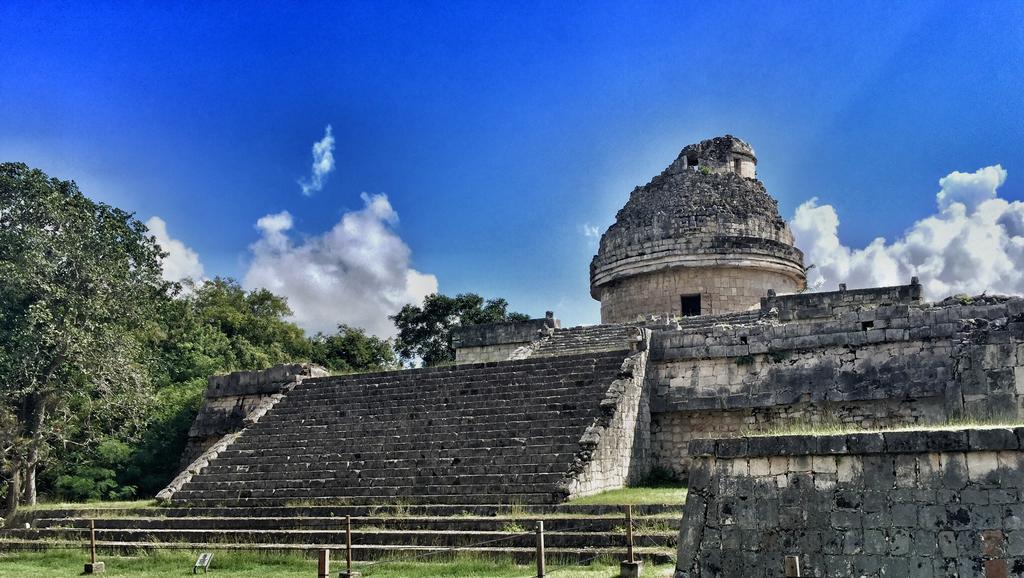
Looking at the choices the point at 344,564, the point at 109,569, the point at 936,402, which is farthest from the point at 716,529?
the point at 109,569

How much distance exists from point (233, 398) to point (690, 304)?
38.1ft

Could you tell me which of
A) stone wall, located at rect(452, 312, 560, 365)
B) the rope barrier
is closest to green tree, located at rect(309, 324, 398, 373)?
stone wall, located at rect(452, 312, 560, 365)

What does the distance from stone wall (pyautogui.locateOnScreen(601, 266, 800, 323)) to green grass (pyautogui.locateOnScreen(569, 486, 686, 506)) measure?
367 inches

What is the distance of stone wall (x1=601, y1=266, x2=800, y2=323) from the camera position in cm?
2416

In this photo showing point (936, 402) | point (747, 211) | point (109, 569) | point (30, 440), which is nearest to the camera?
point (109, 569)

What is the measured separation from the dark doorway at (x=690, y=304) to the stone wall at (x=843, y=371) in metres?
7.20

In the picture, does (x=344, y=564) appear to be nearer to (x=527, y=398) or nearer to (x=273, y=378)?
(x=527, y=398)

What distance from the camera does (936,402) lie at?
48.7 ft

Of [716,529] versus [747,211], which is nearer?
[716,529]

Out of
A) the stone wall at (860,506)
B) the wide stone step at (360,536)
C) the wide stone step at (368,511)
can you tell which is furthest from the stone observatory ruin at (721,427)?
the wide stone step at (360,536)

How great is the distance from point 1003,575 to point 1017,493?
89 cm

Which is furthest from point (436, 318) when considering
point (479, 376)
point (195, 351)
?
point (479, 376)

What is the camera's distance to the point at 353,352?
36.8m

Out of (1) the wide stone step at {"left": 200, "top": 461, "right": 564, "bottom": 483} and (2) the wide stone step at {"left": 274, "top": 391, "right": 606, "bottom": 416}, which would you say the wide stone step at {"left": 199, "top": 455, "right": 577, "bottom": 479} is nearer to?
(1) the wide stone step at {"left": 200, "top": 461, "right": 564, "bottom": 483}
